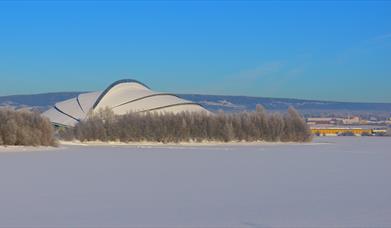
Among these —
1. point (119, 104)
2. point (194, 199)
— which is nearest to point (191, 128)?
point (119, 104)

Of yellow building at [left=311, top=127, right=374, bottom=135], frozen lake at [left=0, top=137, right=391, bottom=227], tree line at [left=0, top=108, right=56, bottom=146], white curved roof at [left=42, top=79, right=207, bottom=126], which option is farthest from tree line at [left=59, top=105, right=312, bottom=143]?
yellow building at [left=311, top=127, right=374, bottom=135]

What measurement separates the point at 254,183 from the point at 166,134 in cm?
5783

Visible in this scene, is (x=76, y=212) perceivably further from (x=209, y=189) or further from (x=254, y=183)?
(x=254, y=183)

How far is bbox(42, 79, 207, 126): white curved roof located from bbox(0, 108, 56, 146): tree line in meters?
38.7

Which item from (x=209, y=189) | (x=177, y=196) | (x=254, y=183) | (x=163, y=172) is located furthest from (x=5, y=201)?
(x=163, y=172)

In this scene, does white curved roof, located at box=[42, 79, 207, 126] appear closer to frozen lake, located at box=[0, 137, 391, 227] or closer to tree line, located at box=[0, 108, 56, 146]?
tree line, located at box=[0, 108, 56, 146]

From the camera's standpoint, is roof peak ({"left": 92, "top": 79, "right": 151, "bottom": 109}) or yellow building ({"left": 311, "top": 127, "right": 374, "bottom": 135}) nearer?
roof peak ({"left": 92, "top": 79, "right": 151, "bottom": 109})

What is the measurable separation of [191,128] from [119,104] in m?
27.6

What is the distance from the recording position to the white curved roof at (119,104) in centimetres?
9906

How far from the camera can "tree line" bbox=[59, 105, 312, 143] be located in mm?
75438

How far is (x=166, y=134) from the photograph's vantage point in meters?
76.0

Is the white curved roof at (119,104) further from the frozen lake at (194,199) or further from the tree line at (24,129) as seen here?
the frozen lake at (194,199)

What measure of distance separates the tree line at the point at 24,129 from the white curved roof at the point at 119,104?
38.7 m

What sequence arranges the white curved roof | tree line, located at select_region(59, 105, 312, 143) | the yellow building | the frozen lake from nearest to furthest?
the frozen lake → tree line, located at select_region(59, 105, 312, 143) → the white curved roof → the yellow building
